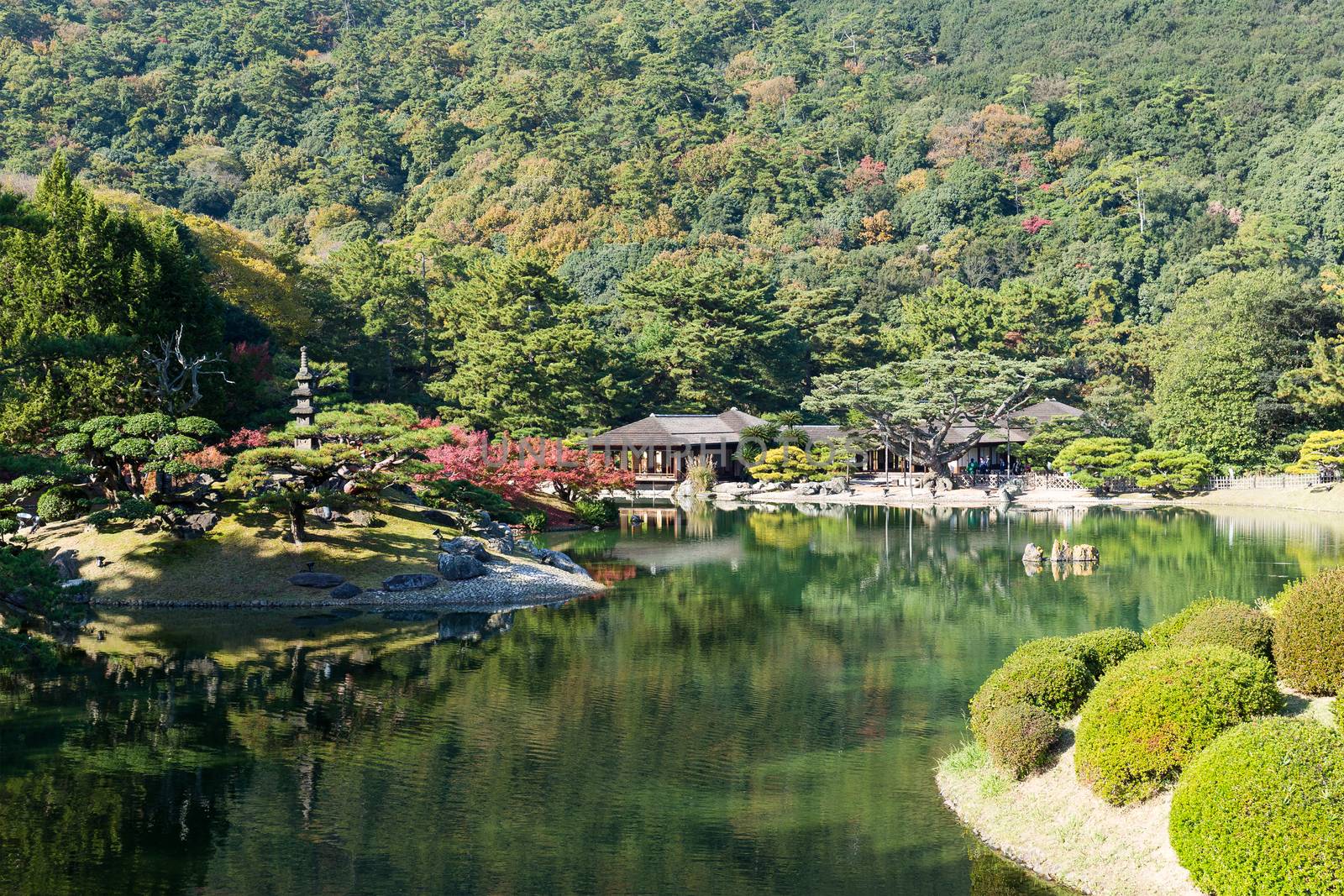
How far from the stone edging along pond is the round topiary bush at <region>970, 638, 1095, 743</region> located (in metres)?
0.25

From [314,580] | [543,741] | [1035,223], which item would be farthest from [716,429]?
[543,741]

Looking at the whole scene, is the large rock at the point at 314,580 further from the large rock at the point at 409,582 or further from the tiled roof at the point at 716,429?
the tiled roof at the point at 716,429

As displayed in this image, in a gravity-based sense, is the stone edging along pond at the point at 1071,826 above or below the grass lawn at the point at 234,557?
below

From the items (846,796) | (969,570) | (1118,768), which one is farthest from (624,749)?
(969,570)

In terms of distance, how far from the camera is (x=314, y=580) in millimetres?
25266

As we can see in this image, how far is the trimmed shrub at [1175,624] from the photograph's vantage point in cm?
1331

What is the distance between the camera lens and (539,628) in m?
22.8

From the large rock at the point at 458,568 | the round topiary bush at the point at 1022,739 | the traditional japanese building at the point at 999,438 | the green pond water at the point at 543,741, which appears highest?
the traditional japanese building at the point at 999,438

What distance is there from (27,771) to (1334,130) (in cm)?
9033

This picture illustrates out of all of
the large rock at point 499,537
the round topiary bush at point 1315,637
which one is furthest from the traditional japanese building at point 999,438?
the round topiary bush at point 1315,637

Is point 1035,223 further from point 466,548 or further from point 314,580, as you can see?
point 314,580

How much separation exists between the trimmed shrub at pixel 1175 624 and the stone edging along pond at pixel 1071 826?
1378 mm

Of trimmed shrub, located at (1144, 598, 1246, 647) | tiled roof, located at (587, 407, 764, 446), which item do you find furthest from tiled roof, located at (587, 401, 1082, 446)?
trimmed shrub, located at (1144, 598, 1246, 647)

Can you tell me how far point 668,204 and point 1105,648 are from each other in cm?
9072
